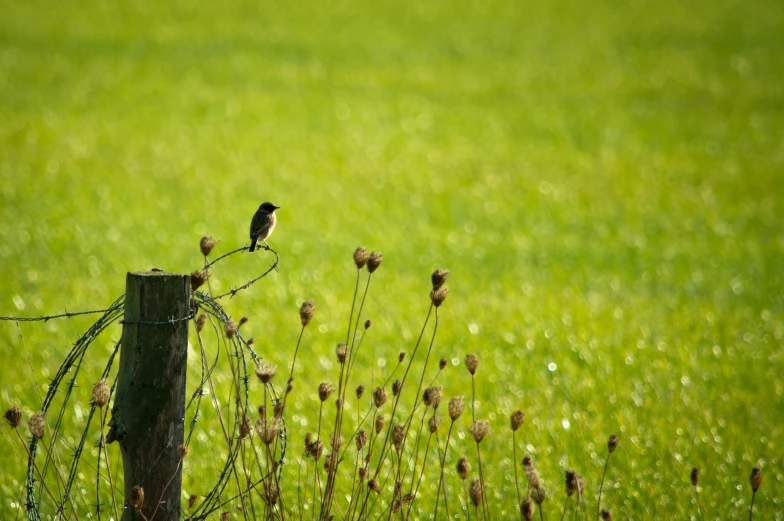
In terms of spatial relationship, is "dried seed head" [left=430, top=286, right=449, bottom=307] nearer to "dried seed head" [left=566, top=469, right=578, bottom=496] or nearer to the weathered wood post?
"dried seed head" [left=566, top=469, right=578, bottom=496]

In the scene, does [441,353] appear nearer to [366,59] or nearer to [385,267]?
[385,267]

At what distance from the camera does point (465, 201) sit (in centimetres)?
1421

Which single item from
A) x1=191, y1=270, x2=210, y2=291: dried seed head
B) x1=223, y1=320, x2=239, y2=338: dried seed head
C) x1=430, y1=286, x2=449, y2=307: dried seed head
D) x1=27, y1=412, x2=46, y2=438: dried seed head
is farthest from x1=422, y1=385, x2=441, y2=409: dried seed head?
x1=27, y1=412, x2=46, y2=438: dried seed head

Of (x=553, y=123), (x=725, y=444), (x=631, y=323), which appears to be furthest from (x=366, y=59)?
(x=725, y=444)

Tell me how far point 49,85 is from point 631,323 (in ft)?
57.2

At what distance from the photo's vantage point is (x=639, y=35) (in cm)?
2856

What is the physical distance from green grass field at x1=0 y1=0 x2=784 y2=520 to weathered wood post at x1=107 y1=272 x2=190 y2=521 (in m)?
1.16

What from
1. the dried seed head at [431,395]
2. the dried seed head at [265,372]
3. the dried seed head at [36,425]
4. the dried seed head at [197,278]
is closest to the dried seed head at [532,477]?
the dried seed head at [431,395]

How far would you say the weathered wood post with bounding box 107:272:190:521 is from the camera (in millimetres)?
2842

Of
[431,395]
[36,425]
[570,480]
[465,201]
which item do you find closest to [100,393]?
[36,425]

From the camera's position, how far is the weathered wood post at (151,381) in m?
2.84

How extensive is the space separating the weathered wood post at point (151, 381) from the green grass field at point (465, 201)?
1.16 m

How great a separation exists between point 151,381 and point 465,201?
11.6 meters

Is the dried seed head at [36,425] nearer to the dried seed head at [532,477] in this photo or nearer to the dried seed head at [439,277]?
the dried seed head at [439,277]
